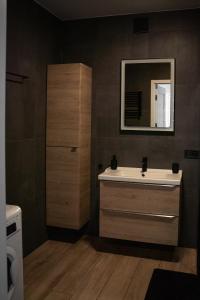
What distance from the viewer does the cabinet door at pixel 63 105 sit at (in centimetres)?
345

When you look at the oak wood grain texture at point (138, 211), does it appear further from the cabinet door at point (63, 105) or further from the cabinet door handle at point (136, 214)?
the cabinet door at point (63, 105)

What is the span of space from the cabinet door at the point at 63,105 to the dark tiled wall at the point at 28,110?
0.08 metres

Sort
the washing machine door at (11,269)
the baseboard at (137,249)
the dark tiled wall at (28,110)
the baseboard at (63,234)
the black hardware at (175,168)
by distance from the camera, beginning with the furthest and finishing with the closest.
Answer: the baseboard at (63,234) → the black hardware at (175,168) → the baseboard at (137,249) → the dark tiled wall at (28,110) → the washing machine door at (11,269)

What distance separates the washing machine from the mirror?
191 centimetres

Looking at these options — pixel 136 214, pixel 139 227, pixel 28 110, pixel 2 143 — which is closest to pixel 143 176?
pixel 136 214

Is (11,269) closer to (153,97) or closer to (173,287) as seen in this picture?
(173,287)

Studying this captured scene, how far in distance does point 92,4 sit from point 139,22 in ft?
1.90

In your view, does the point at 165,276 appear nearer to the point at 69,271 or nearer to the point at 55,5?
the point at 69,271

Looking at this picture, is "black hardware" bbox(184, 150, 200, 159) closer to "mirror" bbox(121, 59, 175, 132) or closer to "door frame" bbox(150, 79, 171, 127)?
"mirror" bbox(121, 59, 175, 132)

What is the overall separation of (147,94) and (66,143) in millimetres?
1031

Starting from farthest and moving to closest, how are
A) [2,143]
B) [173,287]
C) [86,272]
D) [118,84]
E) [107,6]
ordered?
[118,84] → [107,6] → [86,272] → [173,287] → [2,143]

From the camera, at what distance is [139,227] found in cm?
323

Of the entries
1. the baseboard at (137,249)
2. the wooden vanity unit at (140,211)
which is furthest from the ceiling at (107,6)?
the baseboard at (137,249)

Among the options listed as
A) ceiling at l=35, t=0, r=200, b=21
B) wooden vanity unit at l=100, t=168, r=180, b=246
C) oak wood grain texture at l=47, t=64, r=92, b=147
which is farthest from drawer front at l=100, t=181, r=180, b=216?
ceiling at l=35, t=0, r=200, b=21
